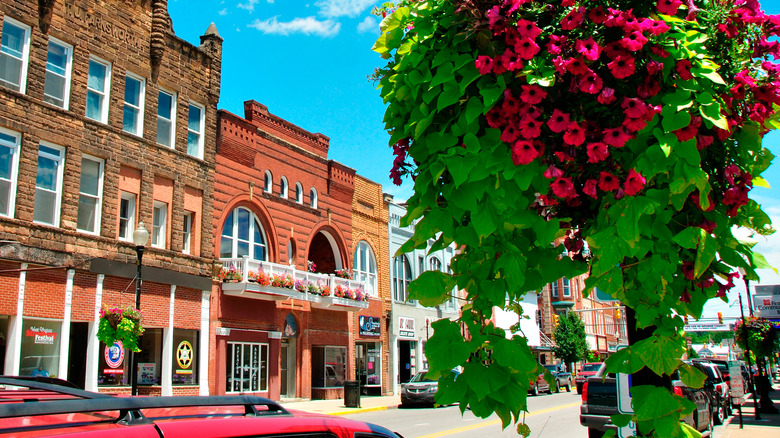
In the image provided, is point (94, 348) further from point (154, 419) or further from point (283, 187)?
point (154, 419)

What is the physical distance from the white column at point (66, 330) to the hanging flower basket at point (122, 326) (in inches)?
84.5

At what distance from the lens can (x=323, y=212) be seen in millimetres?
31781

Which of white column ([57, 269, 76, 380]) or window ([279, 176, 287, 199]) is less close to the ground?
window ([279, 176, 287, 199])

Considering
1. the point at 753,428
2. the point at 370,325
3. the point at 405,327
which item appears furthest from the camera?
the point at 405,327

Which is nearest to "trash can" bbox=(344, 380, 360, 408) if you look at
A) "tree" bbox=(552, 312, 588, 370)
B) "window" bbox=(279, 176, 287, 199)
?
"window" bbox=(279, 176, 287, 199)

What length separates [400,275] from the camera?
124ft

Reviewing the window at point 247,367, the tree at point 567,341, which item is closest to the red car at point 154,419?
the window at point 247,367

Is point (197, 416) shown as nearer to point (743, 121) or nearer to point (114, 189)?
point (743, 121)

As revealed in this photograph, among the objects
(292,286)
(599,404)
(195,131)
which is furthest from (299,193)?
(599,404)

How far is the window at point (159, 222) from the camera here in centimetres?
2275

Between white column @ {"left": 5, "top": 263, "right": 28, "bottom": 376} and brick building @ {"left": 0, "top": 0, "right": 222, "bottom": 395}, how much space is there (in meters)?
0.03

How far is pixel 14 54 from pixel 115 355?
927cm

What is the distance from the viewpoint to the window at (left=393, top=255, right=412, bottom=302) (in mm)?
36750

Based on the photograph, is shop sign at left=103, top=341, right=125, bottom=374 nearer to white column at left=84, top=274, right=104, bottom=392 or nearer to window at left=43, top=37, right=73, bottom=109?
white column at left=84, top=274, right=104, bottom=392
